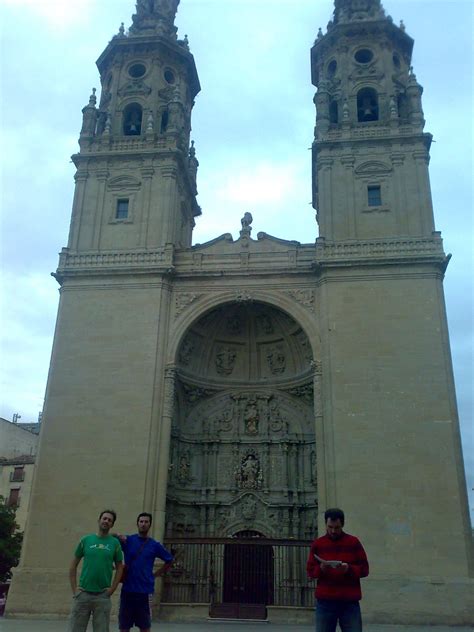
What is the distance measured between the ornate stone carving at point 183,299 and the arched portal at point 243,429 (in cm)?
80

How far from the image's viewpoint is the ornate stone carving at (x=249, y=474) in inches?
904

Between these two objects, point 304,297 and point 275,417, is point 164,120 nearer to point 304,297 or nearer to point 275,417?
point 304,297

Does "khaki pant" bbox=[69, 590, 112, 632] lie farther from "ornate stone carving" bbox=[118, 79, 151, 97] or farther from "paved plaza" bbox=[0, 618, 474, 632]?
"ornate stone carving" bbox=[118, 79, 151, 97]

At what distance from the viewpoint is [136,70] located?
29.3 m

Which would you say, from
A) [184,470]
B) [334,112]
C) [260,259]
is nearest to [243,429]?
[184,470]

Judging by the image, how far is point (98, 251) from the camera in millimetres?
24359

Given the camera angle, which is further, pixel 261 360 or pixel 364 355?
pixel 261 360

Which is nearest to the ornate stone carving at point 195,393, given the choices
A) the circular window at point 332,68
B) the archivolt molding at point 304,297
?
the archivolt molding at point 304,297

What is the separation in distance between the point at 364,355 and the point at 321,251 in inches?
170

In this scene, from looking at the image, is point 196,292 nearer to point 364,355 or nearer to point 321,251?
point 321,251

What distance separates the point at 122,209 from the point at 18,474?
66.1ft

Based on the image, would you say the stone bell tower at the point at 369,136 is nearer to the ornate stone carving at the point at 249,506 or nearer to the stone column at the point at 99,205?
the stone column at the point at 99,205

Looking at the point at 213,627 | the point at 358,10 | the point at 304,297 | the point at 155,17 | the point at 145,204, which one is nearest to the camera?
the point at 213,627

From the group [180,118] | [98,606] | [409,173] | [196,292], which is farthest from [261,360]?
[98,606]
